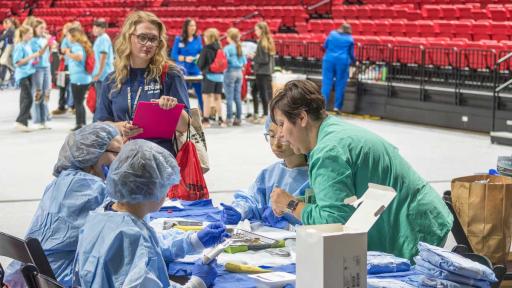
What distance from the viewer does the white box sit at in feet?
8.83

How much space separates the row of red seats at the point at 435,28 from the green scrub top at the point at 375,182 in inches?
484

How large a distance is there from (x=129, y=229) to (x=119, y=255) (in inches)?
3.6

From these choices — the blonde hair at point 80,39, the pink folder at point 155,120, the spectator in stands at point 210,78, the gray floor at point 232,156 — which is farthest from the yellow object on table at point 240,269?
the spectator in stands at point 210,78

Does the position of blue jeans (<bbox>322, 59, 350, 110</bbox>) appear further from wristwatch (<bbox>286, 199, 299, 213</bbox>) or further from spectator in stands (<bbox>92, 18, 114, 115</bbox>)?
wristwatch (<bbox>286, 199, 299, 213</bbox>)

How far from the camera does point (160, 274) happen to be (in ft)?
10.1

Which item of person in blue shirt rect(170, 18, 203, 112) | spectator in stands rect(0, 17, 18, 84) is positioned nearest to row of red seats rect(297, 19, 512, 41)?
person in blue shirt rect(170, 18, 203, 112)

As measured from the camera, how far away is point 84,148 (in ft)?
12.9

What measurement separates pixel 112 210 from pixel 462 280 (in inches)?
48.3

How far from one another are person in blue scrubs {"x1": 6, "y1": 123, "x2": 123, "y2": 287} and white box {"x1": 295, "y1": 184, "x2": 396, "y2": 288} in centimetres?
137

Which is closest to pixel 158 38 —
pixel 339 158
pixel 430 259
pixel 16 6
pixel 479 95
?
pixel 339 158

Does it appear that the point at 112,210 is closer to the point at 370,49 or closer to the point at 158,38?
the point at 158,38

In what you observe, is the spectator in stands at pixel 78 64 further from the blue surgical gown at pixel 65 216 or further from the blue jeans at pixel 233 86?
the blue surgical gown at pixel 65 216

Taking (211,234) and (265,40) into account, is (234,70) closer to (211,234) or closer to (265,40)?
(265,40)

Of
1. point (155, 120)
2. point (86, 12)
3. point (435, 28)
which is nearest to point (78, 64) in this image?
point (435, 28)
